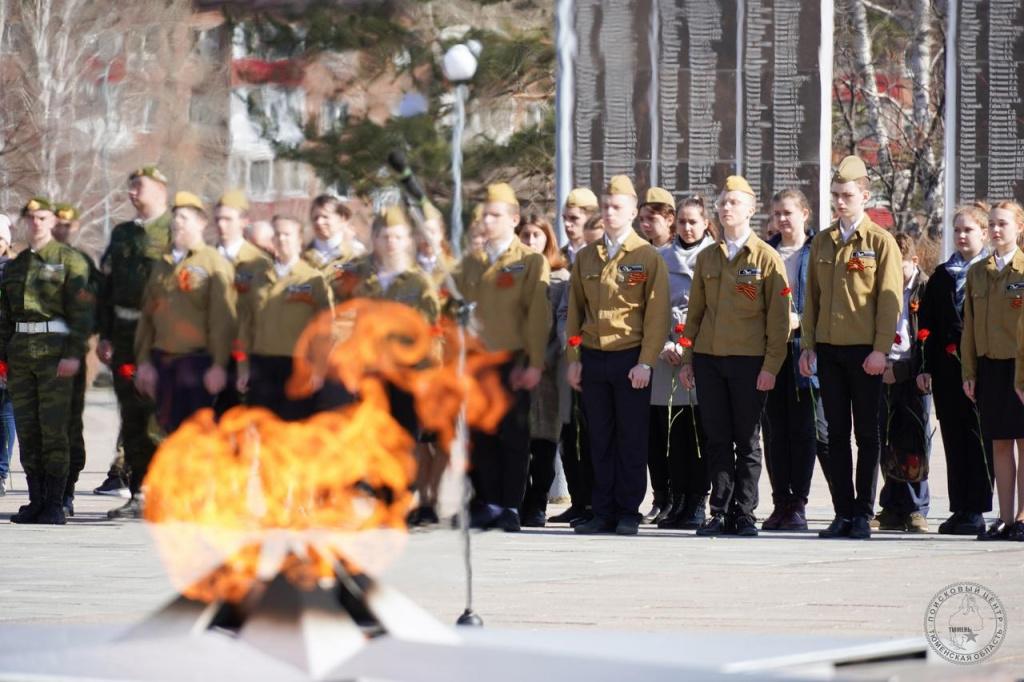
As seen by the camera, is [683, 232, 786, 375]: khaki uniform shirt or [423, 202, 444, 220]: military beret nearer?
[423, 202, 444, 220]: military beret

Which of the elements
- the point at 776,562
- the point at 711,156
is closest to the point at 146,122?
the point at 776,562

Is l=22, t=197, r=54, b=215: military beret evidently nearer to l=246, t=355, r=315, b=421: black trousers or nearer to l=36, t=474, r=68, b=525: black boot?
l=246, t=355, r=315, b=421: black trousers

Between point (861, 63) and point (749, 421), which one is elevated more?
point (861, 63)

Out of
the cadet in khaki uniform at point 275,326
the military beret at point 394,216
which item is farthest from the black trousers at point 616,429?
the military beret at point 394,216

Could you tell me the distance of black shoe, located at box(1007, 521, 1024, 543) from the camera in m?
9.30

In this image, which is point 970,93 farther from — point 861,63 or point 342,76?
point 861,63

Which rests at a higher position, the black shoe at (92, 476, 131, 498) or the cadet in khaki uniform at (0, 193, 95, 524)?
the cadet in khaki uniform at (0, 193, 95, 524)

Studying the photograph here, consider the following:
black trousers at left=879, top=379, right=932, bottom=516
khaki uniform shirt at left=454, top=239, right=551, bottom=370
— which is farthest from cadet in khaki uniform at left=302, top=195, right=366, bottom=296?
black trousers at left=879, top=379, right=932, bottom=516

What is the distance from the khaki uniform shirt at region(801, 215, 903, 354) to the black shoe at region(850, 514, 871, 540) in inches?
34.4

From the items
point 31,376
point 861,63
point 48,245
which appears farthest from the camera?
point 861,63

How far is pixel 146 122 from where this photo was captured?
3.60 metres

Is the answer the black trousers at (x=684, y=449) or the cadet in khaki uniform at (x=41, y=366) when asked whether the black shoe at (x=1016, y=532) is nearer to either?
the black trousers at (x=684, y=449)

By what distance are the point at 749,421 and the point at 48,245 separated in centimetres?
553

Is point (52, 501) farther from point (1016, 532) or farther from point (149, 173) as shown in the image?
point (149, 173)
